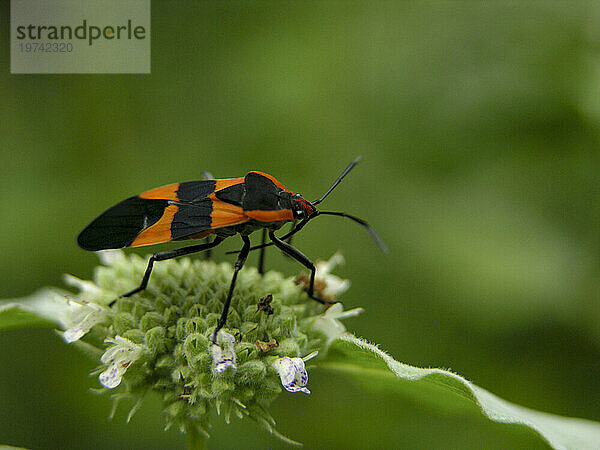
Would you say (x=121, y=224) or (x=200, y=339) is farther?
(x=121, y=224)

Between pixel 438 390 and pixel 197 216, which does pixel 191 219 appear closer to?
pixel 197 216

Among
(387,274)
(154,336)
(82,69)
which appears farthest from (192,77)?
(154,336)

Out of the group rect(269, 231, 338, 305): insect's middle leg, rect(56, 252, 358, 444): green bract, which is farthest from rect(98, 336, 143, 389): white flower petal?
rect(269, 231, 338, 305): insect's middle leg

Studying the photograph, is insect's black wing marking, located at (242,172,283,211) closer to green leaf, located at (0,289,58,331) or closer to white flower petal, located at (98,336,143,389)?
white flower petal, located at (98,336,143,389)

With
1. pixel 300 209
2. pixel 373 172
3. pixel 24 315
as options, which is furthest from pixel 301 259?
pixel 373 172

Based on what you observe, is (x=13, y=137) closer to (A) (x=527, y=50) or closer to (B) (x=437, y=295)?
(B) (x=437, y=295)
